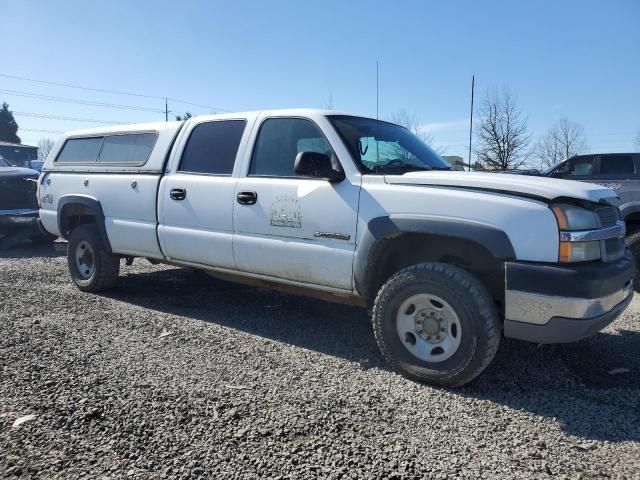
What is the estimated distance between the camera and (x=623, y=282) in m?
3.17

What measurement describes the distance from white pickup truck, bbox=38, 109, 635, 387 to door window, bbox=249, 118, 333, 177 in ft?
0.04

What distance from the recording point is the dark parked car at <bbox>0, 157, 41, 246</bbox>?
8.86 meters

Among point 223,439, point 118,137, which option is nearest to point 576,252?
point 223,439

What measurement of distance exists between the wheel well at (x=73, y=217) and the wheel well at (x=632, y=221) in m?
6.93

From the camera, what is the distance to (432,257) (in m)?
3.63

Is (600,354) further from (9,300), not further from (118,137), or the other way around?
(9,300)

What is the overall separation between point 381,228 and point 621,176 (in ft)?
17.4

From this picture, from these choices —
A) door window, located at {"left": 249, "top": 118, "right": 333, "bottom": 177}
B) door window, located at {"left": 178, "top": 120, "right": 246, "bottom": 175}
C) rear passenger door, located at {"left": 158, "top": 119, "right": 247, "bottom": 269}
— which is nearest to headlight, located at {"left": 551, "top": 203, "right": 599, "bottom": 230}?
door window, located at {"left": 249, "top": 118, "right": 333, "bottom": 177}

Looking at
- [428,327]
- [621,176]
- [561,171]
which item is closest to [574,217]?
[428,327]

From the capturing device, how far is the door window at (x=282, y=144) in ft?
13.2

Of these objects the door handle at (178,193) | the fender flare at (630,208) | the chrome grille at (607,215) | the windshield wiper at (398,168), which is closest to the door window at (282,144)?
the windshield wiper at (398,168)

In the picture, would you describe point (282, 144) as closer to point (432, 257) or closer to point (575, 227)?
point (432, 257)

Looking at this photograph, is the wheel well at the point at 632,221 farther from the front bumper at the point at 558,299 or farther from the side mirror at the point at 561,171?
the front bumper at the point at 558,299

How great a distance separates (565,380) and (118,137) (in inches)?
198
